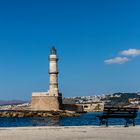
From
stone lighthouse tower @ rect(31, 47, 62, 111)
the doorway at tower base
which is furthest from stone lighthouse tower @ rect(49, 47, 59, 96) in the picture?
the doorway at tower base

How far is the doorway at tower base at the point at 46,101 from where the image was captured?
75438 mm

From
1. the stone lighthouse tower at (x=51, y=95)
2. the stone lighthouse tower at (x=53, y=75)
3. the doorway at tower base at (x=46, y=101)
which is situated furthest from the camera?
the doorway at tower base at (x=46, y=101)

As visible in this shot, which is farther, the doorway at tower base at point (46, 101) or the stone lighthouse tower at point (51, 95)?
the doorway at tower base at point (46, 101)

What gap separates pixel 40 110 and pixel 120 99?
98.5 metres

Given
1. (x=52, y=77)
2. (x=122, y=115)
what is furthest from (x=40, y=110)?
(x=122, y=115)

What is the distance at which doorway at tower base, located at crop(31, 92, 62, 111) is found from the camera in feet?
247

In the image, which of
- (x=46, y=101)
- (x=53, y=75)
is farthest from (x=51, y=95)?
(x=53, y=75)

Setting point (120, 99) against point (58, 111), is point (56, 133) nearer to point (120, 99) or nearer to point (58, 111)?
point (58, 111)

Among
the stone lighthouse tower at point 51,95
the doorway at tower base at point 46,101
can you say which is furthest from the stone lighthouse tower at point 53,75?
the doorway at tower base at point 46,101

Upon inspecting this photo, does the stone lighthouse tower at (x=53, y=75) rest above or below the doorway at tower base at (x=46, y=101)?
above

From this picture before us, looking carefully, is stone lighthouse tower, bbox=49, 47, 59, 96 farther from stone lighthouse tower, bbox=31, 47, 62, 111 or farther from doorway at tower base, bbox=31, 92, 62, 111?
doorway at tower base, bbox=31, 92, 62, 111

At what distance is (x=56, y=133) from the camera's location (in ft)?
45.4

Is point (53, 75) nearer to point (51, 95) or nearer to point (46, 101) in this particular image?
point (51, 95)

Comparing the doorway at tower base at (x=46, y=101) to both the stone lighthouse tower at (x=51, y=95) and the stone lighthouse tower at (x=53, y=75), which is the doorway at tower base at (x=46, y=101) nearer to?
the stone lighthouse tower at (x=51, y=95)
